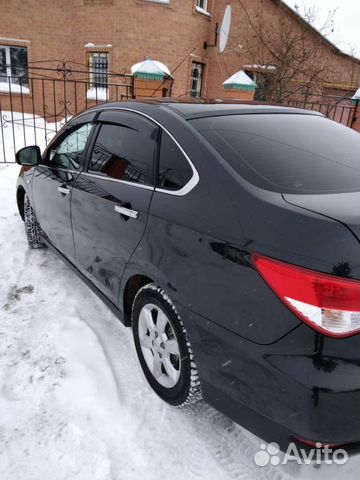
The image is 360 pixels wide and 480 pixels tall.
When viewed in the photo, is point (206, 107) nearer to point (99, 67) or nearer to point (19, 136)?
point (19, 136)

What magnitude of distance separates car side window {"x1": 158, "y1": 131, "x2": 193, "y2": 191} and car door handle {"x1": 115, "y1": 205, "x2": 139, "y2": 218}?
0.23 metres

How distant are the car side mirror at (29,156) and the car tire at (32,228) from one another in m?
0.58

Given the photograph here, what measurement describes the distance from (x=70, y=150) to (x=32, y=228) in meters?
1.27

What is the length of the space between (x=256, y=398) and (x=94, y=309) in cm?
189

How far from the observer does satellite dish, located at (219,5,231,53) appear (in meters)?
13.4

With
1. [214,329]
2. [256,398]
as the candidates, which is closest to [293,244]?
[214,329]

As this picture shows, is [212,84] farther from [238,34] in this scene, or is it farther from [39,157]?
[39,157]

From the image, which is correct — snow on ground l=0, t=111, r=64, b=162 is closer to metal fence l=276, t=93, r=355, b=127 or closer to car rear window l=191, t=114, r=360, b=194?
metal fence l=276, t=93, r=355, b=127

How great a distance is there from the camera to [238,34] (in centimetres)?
1469

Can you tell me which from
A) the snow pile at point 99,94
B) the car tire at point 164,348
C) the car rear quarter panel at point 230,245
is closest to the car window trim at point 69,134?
the car rear quarter panel at point 230,245

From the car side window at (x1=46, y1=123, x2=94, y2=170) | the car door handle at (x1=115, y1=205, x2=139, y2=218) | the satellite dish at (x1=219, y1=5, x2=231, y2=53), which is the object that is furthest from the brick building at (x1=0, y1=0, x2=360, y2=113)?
the car door handle at (x1=115, y1=205, x2=139, y2=218)

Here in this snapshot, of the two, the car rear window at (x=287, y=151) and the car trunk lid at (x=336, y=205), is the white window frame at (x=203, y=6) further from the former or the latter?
the car trunk lid at (x=336, y=205)

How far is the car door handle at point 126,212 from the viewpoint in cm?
223

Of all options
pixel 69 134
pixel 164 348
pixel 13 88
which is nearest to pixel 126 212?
pixel 164 348
